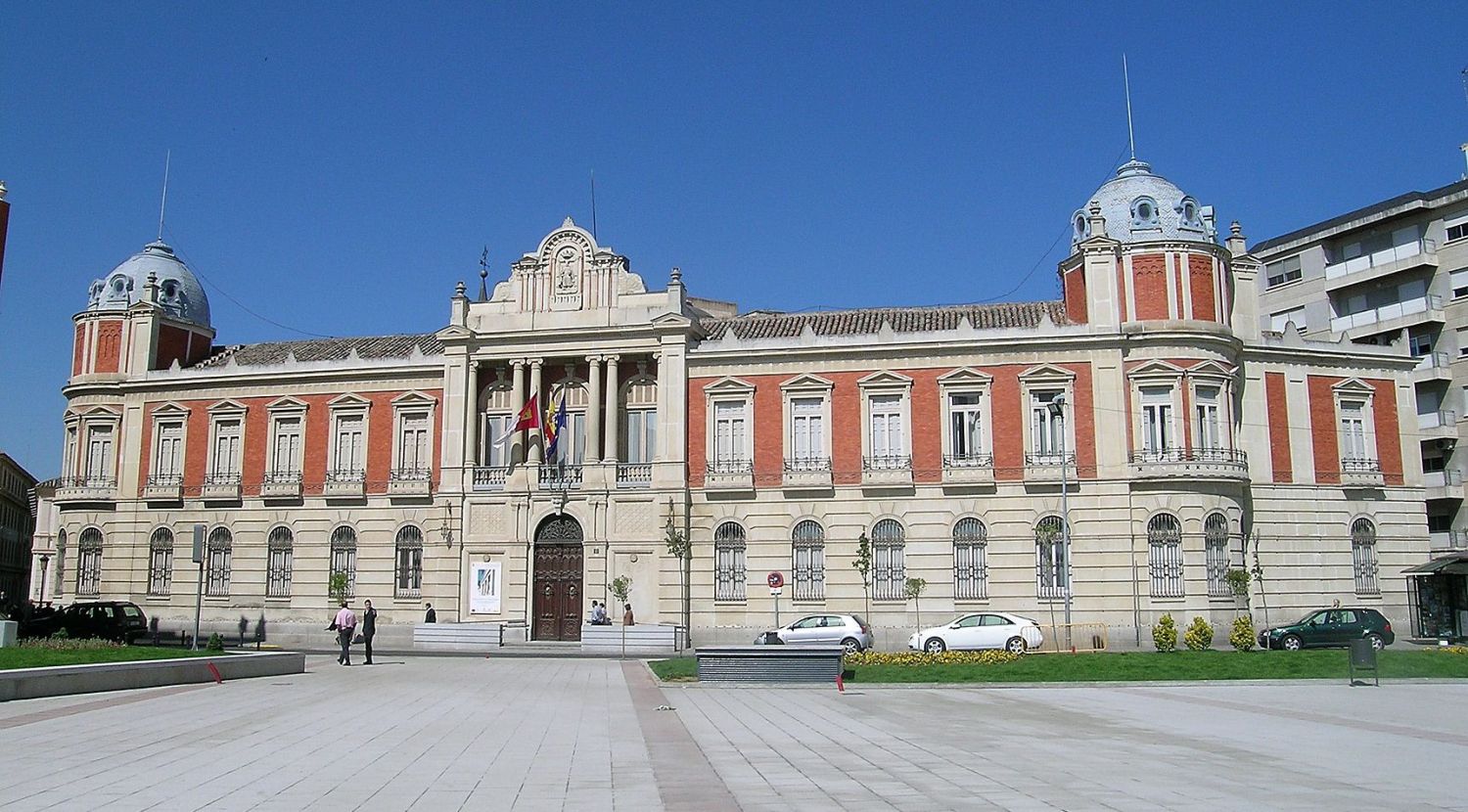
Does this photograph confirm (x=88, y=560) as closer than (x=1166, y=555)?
No

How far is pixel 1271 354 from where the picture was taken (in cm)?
4378

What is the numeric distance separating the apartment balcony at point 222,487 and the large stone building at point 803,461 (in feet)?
0.53

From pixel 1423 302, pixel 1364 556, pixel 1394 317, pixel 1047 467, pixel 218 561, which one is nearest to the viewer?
pixel 1047 467

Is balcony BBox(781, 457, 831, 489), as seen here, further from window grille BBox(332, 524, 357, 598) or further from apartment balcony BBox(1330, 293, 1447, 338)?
apartment balcony BBox(1330, 293, 1447, 338)

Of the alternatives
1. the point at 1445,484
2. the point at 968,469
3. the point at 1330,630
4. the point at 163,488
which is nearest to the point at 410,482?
the point at 163,488

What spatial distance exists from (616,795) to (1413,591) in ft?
132

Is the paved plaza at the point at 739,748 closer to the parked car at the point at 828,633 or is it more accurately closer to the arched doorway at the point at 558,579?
the parked car at the point at 828,633

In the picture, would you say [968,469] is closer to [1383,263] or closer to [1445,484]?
[1445,484]

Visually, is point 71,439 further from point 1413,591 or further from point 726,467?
point 1413,591

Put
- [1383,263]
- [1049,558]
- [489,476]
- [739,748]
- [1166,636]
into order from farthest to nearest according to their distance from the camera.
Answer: [1383,263] → [489,476] → [1049,558] → [1166,636] → [739,748]

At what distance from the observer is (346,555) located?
47969 mm

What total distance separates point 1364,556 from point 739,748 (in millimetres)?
35737

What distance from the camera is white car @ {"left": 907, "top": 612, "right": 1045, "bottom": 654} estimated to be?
118 ft

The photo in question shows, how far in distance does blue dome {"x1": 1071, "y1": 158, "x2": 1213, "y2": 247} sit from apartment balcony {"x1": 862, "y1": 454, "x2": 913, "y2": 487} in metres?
10.4
